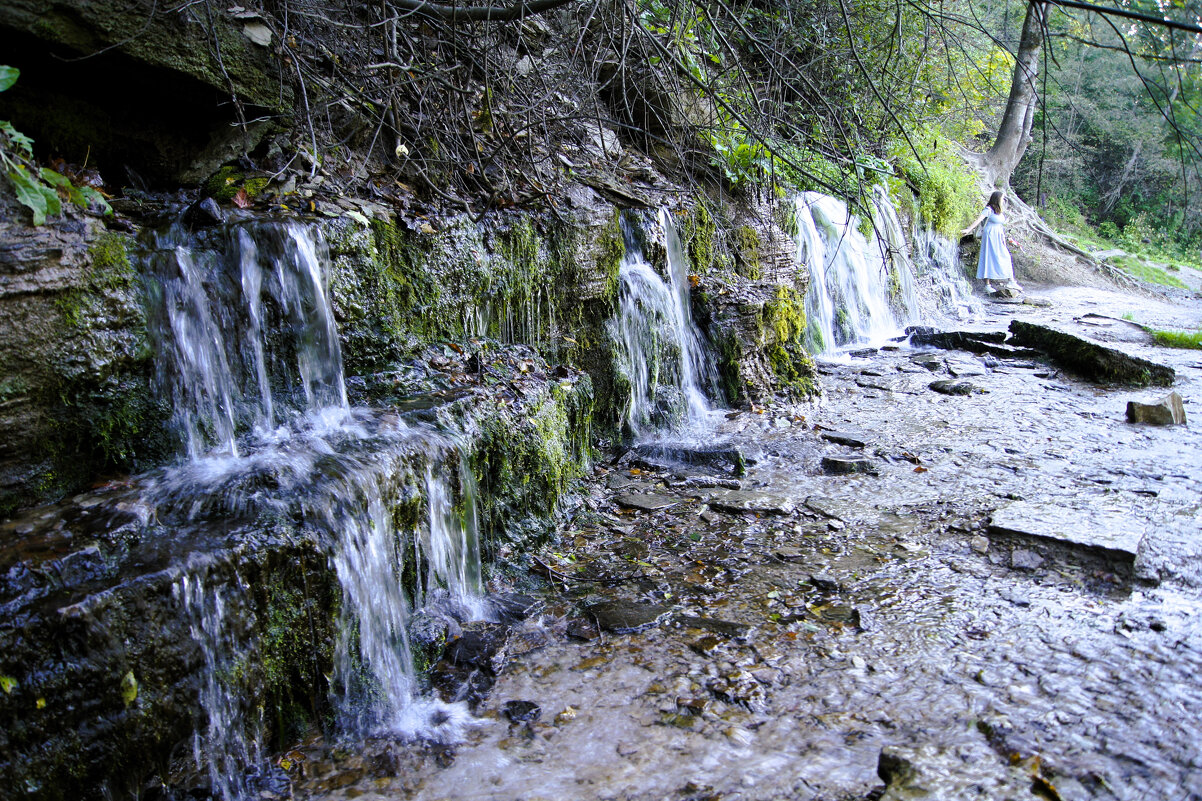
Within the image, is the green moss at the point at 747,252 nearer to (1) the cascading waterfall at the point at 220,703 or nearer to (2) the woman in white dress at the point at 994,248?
(1) the cascading waterfall at the point at 220,703

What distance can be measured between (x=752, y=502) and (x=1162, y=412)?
155 inches

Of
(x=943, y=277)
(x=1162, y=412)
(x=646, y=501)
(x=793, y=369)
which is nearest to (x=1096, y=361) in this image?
(x=1162, y=412)

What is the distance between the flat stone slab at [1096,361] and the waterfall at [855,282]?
1.90 metres

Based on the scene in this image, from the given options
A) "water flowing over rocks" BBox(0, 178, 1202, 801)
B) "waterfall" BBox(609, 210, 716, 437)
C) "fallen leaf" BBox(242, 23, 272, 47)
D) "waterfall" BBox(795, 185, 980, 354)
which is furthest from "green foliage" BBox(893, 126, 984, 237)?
"fallen leaf" BBox(242, 23, 272, 47)

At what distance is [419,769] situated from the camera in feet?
8.86

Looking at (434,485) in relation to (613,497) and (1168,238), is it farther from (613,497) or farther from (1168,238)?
(1168,238)

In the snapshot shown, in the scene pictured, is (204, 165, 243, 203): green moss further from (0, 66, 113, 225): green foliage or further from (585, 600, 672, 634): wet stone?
(585, 600, 672, 634): wet stone

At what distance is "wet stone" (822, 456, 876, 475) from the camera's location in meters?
5.43

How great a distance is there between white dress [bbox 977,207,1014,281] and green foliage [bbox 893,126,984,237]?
0.87 meters

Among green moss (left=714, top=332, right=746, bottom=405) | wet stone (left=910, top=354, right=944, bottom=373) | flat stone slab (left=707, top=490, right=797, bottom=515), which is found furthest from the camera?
wet stone (left=910, top=354, right=944, bottom=373)

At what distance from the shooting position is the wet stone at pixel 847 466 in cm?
543

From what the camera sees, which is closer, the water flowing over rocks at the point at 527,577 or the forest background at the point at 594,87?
the water flowing over rocks at the point at 527,577

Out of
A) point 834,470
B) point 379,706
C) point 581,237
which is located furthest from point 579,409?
point 379,706

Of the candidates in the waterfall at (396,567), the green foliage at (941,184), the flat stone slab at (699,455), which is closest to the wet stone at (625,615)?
the waterfall at (396,567)
